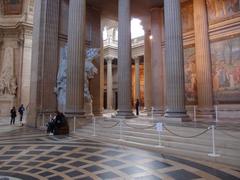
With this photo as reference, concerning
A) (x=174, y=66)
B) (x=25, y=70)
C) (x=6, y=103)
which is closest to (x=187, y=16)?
(x=174, y=66)

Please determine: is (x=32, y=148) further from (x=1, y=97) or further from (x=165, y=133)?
(x=1, y=97)

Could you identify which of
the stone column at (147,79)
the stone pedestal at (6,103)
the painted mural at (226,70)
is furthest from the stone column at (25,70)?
the painted mural at (226,70)

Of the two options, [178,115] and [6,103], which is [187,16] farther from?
[6,103]

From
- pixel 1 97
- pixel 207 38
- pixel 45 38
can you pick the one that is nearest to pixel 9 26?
pixel 1 97

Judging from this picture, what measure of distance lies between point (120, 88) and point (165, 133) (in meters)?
4.49

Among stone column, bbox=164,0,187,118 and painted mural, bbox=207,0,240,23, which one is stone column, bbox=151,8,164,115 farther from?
stone column, bbox=164,0,187,118

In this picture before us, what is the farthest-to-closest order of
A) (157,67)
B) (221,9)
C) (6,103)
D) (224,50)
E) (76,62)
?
(6,103) → (157,67) → (221,9) → (224,50) → (76,62)

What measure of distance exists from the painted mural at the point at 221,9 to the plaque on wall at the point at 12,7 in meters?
A: 22.2

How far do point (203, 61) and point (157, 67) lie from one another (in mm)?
3511

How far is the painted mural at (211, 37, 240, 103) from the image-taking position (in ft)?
38.7

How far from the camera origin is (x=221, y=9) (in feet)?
41.6

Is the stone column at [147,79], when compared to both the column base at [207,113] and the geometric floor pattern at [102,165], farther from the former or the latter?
the geometric floor pattern at [102,165]

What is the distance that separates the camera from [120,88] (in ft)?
→ 37.8

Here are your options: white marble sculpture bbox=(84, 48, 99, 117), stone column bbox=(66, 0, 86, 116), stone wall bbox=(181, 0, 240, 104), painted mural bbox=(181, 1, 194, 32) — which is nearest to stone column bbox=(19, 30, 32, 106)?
white marble sculpture bbox=(84, 48, 99, 117)
